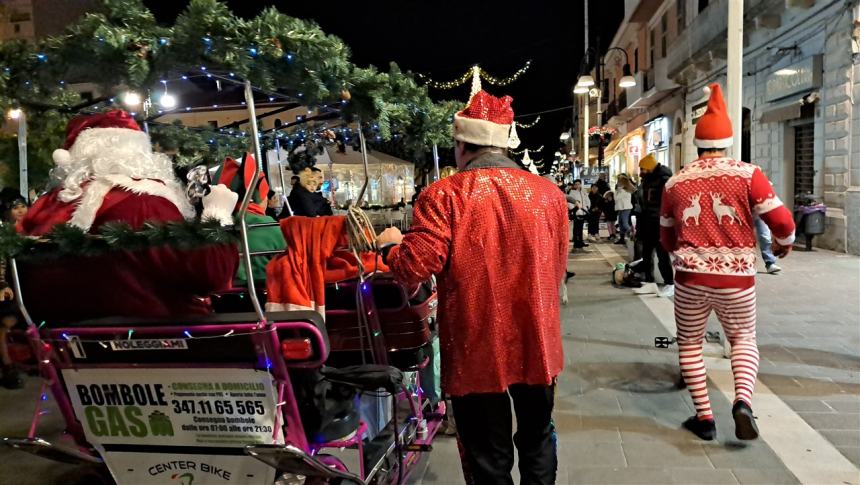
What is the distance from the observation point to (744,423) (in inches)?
152

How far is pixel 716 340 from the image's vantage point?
6.14 meters

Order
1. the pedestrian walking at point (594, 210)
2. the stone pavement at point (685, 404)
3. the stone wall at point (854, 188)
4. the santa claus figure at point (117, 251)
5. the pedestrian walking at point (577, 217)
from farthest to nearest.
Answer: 1. the pedestrian walking at point (594, 210)
2. the pedestrian walking at point (577, 217)
3. the stone wall at point (854, 188)
4. the stone pavement at point (685, 404)
5. the santa claus figure at point (117, 251)

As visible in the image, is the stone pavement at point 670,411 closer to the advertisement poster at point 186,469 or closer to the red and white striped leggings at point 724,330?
the red and white striped leggings at point 724,330

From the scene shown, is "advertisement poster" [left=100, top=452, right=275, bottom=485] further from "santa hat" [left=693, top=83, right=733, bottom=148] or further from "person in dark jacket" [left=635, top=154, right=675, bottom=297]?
"person in dark jacket" [left=635, top=154, right=675, bottom=297]

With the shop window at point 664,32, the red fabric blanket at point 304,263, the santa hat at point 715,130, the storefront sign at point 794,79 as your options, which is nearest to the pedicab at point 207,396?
the red fabric blanket at point 304,263

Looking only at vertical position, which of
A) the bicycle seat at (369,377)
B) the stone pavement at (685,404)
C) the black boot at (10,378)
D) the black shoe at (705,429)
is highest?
the bicycle seat at (369,377)

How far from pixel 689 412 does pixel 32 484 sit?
4.33 metres

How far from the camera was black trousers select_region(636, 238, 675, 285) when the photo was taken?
8.26 meters

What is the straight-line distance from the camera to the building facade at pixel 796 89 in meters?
11.8

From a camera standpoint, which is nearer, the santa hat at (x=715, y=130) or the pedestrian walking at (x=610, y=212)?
the santa hat at (x=715, y=130)

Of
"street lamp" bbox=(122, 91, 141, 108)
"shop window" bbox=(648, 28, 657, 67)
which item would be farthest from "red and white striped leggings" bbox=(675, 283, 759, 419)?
"shop window" bbox=(648, 28, 657, 67)

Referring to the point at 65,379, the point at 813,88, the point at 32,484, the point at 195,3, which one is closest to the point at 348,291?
the point at 65,379

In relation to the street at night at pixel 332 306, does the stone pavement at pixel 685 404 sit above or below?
below

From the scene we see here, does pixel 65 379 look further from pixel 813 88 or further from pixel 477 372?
pixel 813 88
